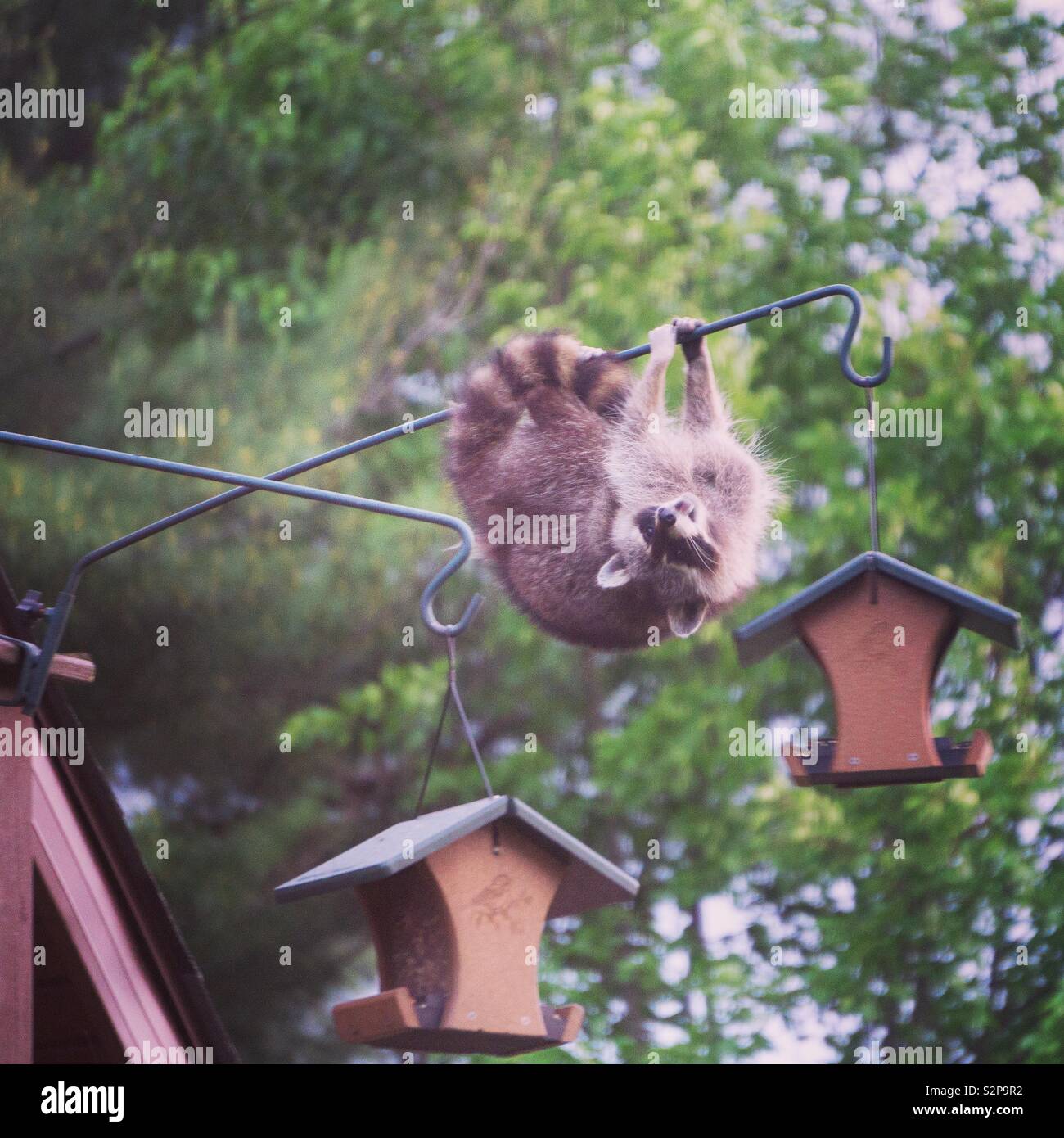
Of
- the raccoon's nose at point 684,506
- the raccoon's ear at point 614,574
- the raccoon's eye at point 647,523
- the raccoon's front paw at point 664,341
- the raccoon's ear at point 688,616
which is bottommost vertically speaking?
the raccoon's ear at point 688,616

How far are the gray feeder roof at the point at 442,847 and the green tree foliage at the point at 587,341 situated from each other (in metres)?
4.29

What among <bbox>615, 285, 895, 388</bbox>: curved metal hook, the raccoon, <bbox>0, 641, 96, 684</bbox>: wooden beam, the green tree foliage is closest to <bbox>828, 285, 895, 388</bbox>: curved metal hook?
<bbox>615, 285, 895, 388</bbox>: curved metal hook

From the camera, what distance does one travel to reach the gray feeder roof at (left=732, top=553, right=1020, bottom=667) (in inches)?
108

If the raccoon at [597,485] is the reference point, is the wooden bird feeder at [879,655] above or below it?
below

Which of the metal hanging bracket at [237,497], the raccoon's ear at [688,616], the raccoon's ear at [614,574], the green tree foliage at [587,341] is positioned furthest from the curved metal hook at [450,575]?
the green tree foliage at [587,341]

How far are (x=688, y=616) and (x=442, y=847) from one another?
0.84 meters

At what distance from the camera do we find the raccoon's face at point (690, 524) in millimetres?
3287

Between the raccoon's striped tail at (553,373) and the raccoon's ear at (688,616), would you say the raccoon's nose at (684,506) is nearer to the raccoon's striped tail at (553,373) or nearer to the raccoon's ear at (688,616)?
the raccoon's ear at (688,616)

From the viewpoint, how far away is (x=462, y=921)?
2.87 metres

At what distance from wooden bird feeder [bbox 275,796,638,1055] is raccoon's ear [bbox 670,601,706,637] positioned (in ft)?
1.87

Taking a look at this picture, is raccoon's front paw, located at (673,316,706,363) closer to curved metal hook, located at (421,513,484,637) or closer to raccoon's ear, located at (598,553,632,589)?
raccoon's ear, located at (598,553,632,589)
